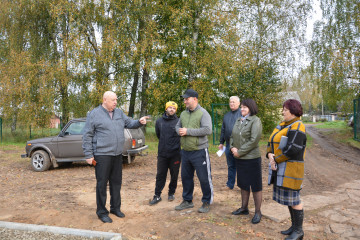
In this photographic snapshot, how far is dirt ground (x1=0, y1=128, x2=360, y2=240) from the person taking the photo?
4.34 metres

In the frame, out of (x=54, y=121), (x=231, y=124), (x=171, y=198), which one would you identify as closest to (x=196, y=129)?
(x=231, y=124)

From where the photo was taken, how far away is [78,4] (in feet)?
52.7

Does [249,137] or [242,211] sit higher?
[249,137]

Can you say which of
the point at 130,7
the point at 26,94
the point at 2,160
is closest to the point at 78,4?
the point at 130,7

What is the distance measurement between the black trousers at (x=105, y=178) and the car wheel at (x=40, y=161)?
5656 millimetres

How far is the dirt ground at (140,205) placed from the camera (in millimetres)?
4344

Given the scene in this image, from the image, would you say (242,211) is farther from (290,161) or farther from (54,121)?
(54,121)

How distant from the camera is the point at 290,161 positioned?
384 cm

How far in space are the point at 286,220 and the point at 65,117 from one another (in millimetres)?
15592

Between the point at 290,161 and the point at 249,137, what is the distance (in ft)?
3.04

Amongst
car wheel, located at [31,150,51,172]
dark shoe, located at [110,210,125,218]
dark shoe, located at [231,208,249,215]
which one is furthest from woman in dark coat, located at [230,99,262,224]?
car wheel, located at [31,150,51,172]

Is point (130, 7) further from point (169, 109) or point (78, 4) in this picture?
point (169, 109)

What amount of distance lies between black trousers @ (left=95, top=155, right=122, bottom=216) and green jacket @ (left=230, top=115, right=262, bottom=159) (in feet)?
6.66

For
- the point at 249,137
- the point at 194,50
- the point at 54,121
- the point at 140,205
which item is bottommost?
the point at 140,205
